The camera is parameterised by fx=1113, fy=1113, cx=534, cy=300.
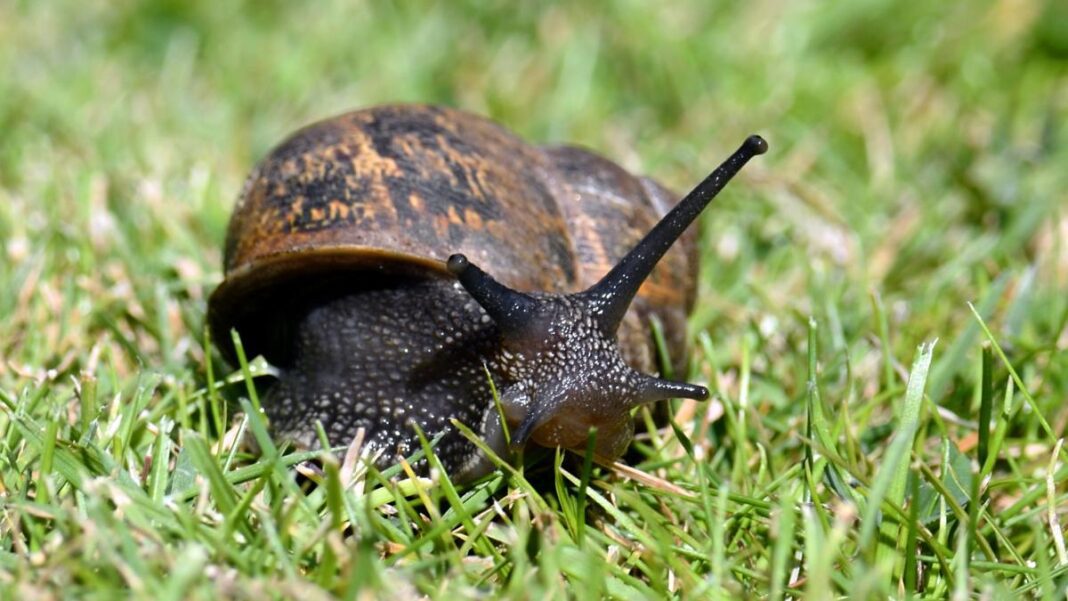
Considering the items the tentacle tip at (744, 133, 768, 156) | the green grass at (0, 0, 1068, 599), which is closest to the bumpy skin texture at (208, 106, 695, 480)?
the green grass at (0, 0, 1068, 599)

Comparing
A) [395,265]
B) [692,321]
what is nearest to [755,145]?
[395,265]

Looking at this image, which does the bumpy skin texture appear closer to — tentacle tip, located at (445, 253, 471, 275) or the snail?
the snail

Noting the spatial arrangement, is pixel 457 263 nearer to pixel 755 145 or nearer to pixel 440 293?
pixel 440 293

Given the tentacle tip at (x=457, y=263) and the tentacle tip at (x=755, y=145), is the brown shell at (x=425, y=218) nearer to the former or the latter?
the tentacle tip at (x=457, y=263)

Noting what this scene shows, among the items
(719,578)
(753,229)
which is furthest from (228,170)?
(719,578)

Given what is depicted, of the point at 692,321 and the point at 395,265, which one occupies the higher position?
the point at 395,265

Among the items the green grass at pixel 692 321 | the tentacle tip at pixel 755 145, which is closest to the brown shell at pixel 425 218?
the green grass at pixel 692 321

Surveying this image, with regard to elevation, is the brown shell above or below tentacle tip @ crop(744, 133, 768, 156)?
below

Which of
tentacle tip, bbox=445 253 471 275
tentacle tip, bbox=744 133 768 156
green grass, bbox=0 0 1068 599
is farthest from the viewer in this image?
tentacle tip, bbox=744 133 768 156
